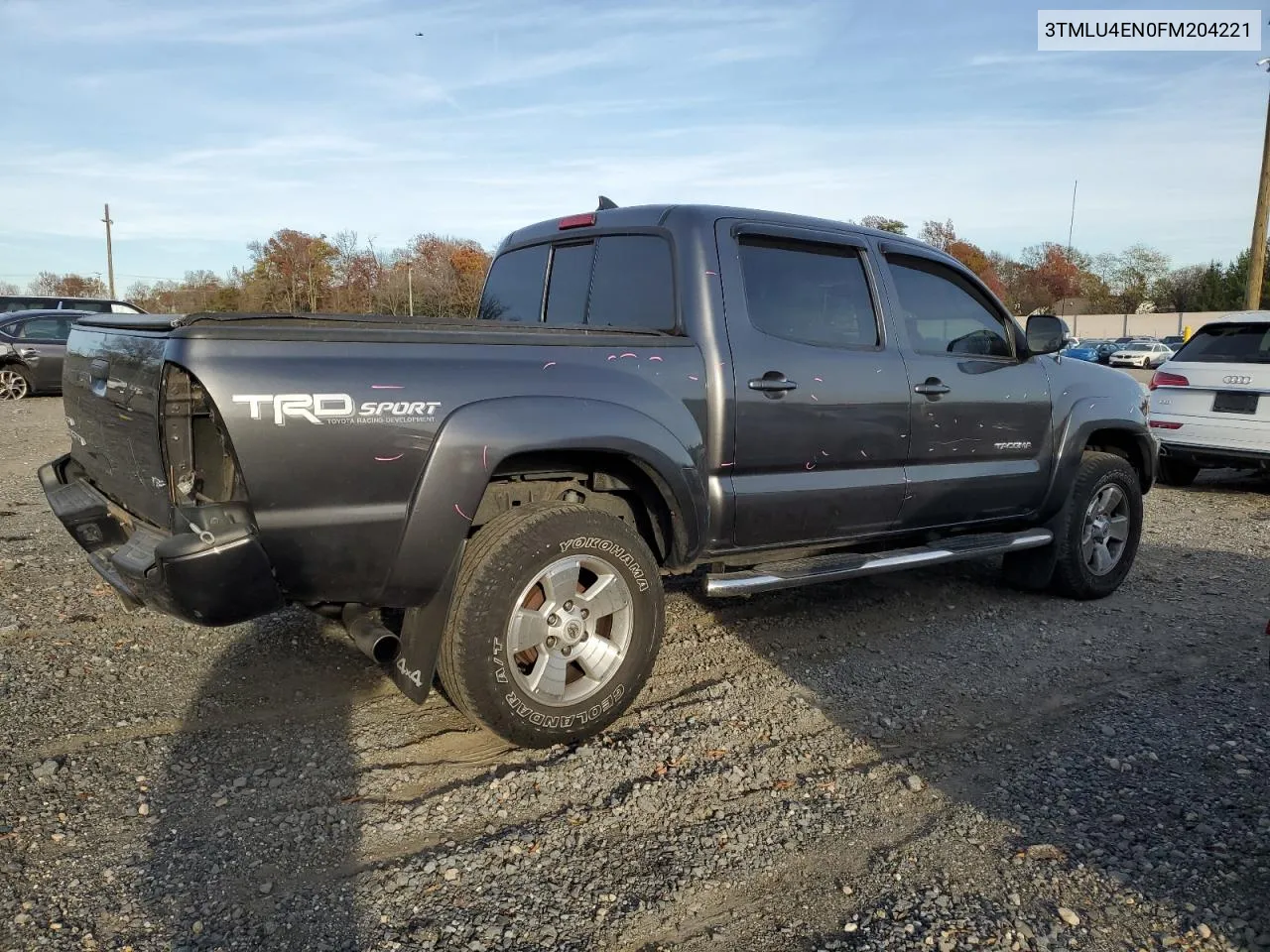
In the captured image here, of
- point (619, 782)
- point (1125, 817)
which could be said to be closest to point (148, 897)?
point (619, 782)

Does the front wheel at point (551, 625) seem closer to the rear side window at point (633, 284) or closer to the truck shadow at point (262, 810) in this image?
the truck shadow at point (262, 810)

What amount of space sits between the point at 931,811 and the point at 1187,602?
3.34 meters

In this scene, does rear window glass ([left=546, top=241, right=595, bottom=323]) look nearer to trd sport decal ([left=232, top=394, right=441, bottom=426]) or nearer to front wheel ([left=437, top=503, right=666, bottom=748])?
front wheel ([left=437, top=503, right=666, bottom=748])

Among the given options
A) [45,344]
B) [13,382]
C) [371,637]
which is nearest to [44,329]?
[45,344]

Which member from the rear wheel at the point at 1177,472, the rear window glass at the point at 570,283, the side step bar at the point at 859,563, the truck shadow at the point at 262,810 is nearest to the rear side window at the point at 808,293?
the rear window glass at the point at 570,283

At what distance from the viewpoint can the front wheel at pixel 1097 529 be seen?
17.4ft

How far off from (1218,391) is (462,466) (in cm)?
838

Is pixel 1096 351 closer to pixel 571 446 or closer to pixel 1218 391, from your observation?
pixel 1218 391

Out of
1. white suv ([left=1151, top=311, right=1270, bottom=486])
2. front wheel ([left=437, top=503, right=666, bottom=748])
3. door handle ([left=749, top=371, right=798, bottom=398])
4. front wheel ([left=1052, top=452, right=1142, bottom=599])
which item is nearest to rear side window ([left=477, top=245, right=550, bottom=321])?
door handle ([left=749, top=371, right=798, bottom=398])

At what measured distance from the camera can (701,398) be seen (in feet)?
12.0

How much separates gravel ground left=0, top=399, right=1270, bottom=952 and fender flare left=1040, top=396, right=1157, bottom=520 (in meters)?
0.79

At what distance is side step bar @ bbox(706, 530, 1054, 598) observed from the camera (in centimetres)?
386

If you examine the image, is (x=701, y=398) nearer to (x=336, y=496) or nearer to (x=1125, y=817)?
(x=336, y=496)

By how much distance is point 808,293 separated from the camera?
13.8ft
